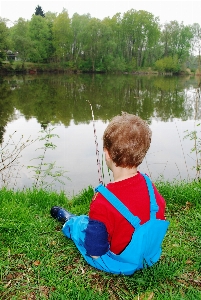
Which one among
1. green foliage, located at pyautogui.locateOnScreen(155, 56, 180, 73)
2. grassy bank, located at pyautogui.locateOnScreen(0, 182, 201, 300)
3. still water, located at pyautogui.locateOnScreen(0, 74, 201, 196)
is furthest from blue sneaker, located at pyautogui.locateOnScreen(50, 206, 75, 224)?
green foliage, located at pyautogui.locateOnScreen(155, 56, 180, 73)

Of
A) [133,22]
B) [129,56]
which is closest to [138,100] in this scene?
[129,56]

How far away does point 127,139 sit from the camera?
1854 mm

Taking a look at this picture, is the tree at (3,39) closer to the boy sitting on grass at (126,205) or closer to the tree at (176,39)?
the tree at (176,39)

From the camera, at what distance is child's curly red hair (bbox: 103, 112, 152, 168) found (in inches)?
73.0

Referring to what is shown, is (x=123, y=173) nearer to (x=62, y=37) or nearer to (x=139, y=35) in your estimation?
(x=62, y=37)

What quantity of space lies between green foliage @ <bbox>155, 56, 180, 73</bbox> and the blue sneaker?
58.3 metres

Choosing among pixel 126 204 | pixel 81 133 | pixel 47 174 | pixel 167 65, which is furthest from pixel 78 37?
pixel 126 204

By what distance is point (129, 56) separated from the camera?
203 feet

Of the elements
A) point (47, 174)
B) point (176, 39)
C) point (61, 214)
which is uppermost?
point (176, 39)

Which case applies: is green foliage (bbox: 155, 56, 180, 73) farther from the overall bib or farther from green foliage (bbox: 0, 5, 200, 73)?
the overall bib

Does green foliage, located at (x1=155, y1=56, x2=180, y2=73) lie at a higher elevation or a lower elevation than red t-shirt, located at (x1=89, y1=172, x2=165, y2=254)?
higher

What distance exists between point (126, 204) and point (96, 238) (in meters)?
0.30

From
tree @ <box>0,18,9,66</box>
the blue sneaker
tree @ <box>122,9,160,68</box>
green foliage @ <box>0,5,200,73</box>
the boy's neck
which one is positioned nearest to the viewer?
the boy's neck

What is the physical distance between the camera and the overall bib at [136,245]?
186cm
